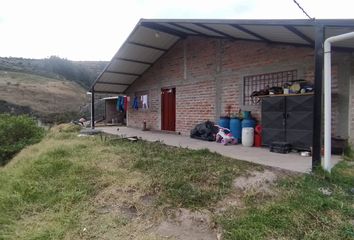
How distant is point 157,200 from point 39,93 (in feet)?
91.8

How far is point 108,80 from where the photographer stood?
13.7 meters

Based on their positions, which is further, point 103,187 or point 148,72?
point 148,72

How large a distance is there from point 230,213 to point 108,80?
11.4 meters

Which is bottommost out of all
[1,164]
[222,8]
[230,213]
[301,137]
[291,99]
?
[1,164]

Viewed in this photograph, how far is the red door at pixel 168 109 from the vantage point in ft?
39.1

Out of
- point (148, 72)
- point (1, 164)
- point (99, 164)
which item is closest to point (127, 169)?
point (99, 164)

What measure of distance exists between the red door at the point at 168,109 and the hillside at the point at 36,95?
15.8 m

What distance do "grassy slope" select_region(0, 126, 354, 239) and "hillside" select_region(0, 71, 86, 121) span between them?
21433mm

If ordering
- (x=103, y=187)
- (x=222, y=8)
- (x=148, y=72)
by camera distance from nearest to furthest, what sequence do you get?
(x=103, y=187), (x=222, y=8), (x=148, y=72)

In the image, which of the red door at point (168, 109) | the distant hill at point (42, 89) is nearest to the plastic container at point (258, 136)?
the red door at point (168, 109)

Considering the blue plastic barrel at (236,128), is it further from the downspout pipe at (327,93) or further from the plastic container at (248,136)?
the downspout pipe at (327,93)

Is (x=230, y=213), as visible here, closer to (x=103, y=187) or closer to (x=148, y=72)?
(x=103, y=187)

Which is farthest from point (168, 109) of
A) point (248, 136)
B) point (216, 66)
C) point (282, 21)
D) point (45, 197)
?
point (45, 197)

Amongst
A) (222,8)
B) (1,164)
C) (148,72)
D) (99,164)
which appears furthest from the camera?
(148,72)
